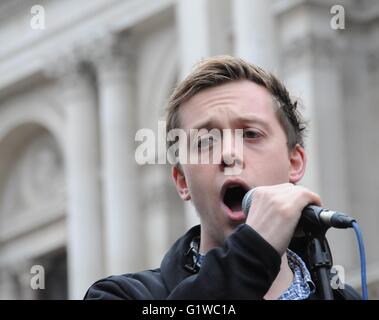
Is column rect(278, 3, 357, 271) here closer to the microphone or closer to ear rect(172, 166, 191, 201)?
ear rect(172, 166, 191, 201)

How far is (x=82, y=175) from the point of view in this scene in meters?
26.7

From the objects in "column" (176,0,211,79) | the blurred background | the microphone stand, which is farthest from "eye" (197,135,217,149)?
"column" (176,0,211,79)

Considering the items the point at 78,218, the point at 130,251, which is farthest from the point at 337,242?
the point at 78,218

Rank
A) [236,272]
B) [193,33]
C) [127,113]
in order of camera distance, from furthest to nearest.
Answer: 1. [127,113]
2. [193,33]
3. [236,272]

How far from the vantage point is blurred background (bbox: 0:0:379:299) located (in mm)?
21406

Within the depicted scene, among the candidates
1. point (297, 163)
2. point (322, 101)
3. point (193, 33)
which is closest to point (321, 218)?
point (297, 163)

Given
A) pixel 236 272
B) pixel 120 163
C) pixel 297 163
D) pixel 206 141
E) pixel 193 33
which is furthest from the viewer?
pixel 120 163

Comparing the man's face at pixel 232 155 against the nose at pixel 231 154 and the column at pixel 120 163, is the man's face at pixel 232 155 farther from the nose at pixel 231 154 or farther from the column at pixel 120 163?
the column at pixel 120 163

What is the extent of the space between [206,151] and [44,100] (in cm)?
2480

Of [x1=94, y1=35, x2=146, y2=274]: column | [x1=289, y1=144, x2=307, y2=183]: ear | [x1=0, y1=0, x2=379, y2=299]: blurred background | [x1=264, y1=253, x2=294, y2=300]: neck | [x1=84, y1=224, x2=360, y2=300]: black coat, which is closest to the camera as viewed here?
[x1=84, y1=224, x2=360, y2=300]: black coat

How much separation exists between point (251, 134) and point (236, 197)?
0.18 meters

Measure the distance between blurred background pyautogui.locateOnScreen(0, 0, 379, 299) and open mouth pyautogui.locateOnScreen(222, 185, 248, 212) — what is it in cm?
1519

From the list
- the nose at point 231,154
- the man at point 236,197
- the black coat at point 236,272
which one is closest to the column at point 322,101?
the man at point 236,197

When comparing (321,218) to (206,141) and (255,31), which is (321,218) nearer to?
(206,141)
